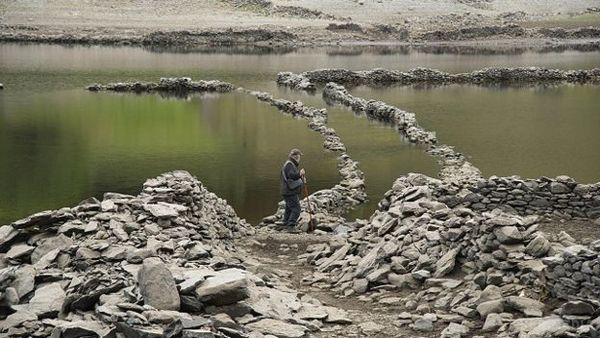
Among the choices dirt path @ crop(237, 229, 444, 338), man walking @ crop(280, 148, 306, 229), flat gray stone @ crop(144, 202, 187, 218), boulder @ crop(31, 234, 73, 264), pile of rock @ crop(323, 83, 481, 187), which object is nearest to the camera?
dirt path @ crop(237, 229, 444, 338)

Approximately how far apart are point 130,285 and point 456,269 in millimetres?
6592

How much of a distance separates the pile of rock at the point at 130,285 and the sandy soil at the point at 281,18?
75720 mm

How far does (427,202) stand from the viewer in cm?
1958

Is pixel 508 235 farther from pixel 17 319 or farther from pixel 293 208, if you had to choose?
pixel 17 319

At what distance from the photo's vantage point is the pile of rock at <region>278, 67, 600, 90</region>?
61.0 metres

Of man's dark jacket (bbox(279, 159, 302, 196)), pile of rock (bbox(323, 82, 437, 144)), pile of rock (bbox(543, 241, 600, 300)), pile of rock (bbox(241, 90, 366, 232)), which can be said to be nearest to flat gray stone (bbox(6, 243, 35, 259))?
man's dark jacket (bbox(279, 159, 302, 196))

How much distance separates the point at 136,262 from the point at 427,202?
7.62 metres

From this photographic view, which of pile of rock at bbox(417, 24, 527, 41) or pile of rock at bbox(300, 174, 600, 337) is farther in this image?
pile of rock at bbox(417, 24, 527, 41)

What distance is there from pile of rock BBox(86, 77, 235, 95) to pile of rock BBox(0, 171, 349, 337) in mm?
36501

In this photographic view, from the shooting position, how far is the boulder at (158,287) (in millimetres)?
12898

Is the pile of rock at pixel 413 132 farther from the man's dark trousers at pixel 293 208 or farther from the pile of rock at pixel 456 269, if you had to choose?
the pile of rock at pixel 456 269

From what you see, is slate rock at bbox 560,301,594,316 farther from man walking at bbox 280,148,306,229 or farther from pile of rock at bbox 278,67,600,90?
pile of rock at bbox 278,67,600,90

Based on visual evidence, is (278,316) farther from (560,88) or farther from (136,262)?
(560,88)

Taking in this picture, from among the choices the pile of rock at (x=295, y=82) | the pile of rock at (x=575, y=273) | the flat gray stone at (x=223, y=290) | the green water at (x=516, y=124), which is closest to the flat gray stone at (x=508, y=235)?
the pile of rock at (x=575, y=273)
